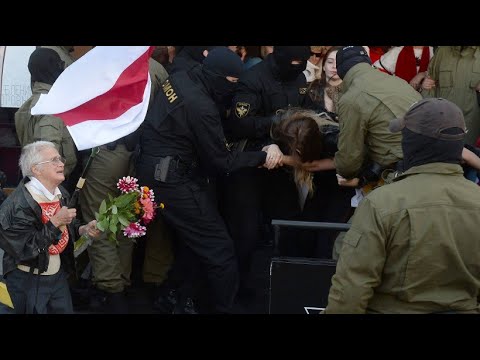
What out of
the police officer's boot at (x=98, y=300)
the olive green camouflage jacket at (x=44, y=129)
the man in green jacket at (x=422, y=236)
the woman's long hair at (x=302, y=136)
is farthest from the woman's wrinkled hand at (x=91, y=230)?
the man in green jacket at (x=422, y=236)

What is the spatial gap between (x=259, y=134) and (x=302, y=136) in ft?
1.13

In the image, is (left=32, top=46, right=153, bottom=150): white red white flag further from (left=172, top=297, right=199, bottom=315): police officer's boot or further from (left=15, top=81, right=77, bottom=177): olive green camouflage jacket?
(left=172, top=297, right=199, bottom=315): police officer's boot

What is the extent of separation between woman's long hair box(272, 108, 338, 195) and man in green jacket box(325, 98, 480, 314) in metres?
2.10

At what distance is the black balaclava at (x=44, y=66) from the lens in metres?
5.94

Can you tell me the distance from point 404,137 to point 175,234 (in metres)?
3.00

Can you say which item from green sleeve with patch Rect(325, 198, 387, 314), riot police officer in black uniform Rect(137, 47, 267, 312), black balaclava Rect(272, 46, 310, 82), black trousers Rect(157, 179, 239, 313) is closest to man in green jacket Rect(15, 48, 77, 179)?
riot police officer in black uniform Rect(137, 47, 267, 312)

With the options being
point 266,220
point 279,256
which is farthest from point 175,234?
point 279,256

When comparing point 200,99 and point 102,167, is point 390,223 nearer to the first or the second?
point 200,99

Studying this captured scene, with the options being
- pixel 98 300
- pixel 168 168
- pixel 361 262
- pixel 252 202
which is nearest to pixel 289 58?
pixel 252 202

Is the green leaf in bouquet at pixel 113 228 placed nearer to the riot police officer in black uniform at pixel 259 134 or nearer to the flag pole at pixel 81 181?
the flag pole at pixel 81 181

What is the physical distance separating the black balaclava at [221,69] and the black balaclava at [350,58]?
0.69 meters

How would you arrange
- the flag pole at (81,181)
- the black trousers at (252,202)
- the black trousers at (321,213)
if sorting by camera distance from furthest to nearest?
the black trousers at (252,202)
the flag pole at (81,181)
the black trousers at (321,213)

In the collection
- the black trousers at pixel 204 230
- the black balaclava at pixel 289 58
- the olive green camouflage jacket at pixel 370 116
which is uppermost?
the black balaclava at pixel 289 58

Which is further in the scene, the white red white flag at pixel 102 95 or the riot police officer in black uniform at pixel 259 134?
the riot police officer in black uniform at pixel 259 134
